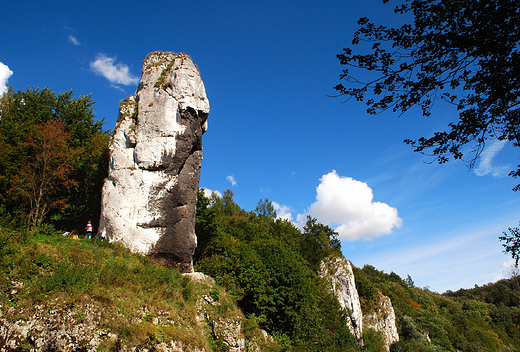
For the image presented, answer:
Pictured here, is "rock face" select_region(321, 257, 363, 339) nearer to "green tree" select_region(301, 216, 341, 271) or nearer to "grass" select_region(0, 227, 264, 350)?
"green tree" select_region(301, 216, 341, 271)

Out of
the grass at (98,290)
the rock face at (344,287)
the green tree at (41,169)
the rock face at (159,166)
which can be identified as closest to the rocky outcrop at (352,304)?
the rock face at (344,287)

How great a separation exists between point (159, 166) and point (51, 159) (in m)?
6.68

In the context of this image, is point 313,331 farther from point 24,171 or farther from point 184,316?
point 24,171

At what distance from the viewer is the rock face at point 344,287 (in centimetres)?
3027

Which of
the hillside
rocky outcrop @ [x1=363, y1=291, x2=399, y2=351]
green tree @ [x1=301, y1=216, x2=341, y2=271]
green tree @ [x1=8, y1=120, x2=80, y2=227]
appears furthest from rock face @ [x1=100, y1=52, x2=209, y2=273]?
rocky outcrop @ [x1=363, y1=291, x2=399, y2=351]

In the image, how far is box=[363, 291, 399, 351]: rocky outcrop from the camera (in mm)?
34862

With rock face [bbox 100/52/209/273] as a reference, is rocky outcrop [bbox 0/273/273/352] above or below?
below

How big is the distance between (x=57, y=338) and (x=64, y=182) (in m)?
12.1

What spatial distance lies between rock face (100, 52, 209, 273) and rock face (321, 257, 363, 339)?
66.2 feet

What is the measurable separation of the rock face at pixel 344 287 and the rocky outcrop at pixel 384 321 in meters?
4.26

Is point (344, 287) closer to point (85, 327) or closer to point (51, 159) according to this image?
point (85, 327)

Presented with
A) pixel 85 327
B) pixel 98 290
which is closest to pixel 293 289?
pixel 98 290

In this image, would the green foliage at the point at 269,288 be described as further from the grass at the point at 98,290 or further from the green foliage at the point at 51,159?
the green foliage at the point at 51,159

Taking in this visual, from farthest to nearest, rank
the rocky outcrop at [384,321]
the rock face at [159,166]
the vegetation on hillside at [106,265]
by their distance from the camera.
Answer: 1. the rocky outcrop at [384,321]
2. the rock face at [159,166]
3. the vegetation on hillside at [106,265]
